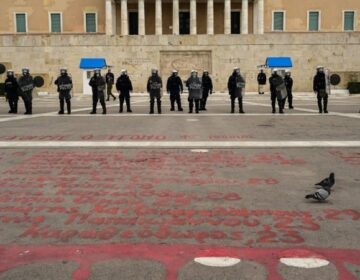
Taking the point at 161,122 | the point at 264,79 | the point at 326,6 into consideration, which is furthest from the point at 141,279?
the point at 326,6

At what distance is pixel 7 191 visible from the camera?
241 inches

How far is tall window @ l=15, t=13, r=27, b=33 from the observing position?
5431 centimetres

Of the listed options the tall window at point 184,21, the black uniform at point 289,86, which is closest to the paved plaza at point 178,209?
the black uniform at point 289,86

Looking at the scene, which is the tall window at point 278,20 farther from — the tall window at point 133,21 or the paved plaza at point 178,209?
the paved plaza at point 178,209

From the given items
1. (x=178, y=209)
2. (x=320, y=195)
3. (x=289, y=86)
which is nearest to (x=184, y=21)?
(x=289, y=86)

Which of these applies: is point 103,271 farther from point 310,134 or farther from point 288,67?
point 288,67

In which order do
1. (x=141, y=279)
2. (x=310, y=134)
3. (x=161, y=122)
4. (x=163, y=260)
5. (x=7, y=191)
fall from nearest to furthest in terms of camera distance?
(x=141, y=279) < (x=163, y=260) < (x=7, y=191) < (x=310, y=134) < (x=161, y=122)

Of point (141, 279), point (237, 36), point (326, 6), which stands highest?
point (326, 6)

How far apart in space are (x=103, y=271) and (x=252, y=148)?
6.11 m

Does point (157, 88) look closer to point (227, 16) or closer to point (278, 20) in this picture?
point (227, 16)

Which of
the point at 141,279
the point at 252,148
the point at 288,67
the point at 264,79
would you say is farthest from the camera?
the point at 288,67

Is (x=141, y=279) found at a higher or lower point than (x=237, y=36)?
lower

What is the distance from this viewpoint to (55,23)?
179ft

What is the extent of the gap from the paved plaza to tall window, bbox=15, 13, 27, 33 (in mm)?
47667
